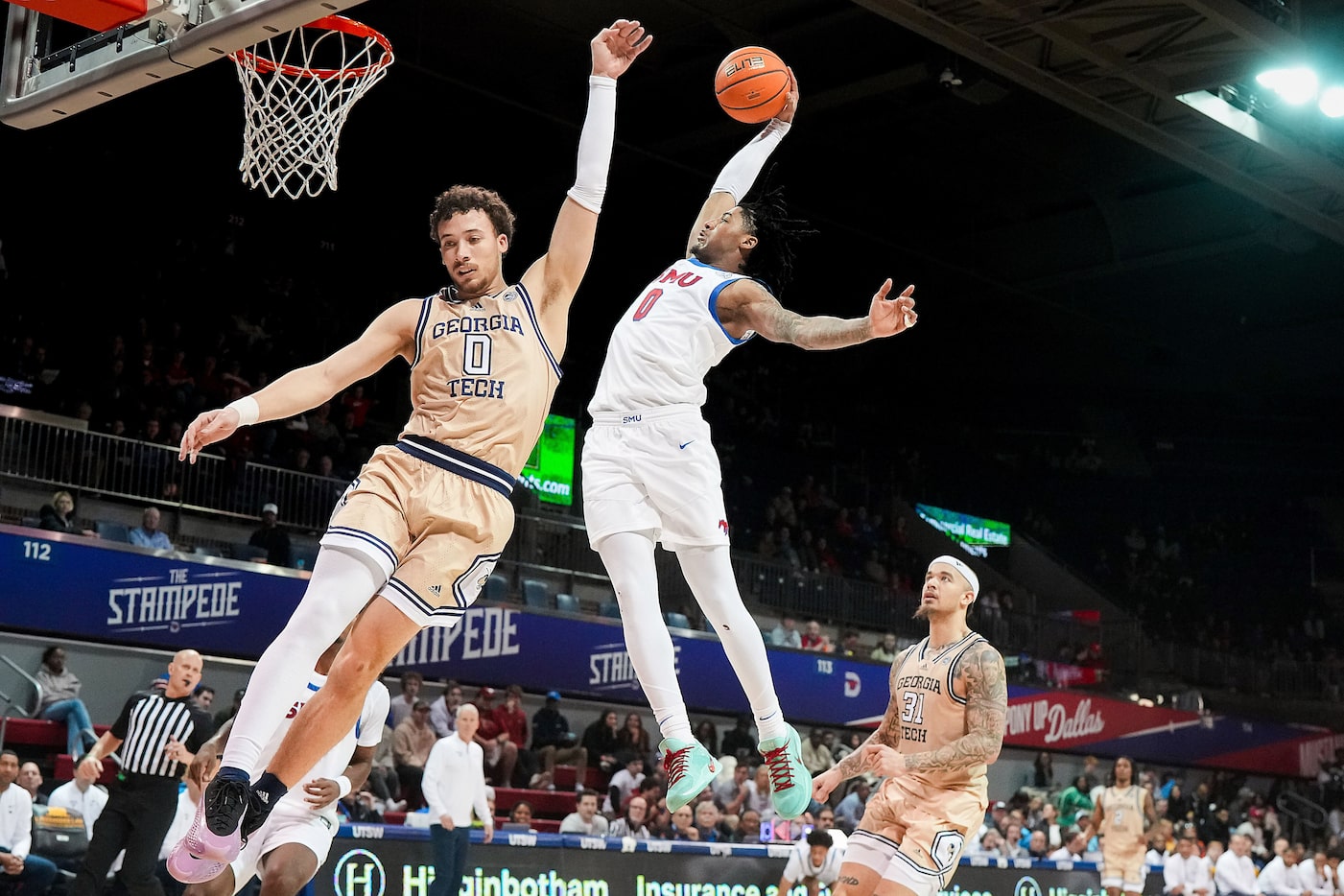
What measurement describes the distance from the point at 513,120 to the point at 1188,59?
11167 mm

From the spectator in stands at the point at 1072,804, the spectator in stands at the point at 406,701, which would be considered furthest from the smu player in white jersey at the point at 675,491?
the spectator in stands at the point at 1072,804

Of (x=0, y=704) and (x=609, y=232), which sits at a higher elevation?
(x=609, y=232)

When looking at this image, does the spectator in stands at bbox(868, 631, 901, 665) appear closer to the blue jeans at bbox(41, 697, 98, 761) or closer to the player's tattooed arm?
the blue jeans at bbox(41, 697, 98, 761)

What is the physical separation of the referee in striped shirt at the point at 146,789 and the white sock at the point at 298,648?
14.0ft

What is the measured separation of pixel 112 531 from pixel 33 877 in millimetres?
6116

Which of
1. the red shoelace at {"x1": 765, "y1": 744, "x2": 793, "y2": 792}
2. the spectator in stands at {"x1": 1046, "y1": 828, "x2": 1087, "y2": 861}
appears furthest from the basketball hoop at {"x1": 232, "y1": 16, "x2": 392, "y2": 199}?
the spectator in stands at {"x1": 1046, "y1": 828, "x2": 1087, "y2": 861}

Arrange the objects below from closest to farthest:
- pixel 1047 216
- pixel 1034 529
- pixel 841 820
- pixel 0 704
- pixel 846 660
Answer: pixel 0 704 → pixel 841 820 → pixel 846 660 → pixel 1047 216 → pixel 1034 529

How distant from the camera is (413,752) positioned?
1477 cm

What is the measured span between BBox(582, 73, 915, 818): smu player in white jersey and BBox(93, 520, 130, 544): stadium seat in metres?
11.2

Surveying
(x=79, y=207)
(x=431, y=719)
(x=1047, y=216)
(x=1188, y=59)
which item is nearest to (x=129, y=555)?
(x=431, y=719)

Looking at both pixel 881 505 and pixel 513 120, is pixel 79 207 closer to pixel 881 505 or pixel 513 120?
pixel 513 120

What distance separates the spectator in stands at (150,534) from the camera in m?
16.0

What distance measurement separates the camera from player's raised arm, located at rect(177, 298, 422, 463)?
504 centimetres

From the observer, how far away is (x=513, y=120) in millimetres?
24250
